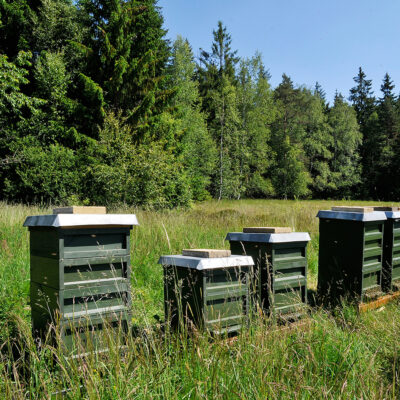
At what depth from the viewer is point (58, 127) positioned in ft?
63.0

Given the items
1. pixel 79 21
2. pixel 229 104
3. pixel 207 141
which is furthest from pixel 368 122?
pixel 79 21

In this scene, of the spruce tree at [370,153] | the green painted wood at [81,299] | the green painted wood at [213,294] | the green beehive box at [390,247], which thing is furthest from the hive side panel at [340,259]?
the spruce tree at [370,153]

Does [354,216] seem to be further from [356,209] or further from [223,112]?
[223,112]

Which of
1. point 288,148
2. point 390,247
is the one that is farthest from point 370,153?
point 390,247

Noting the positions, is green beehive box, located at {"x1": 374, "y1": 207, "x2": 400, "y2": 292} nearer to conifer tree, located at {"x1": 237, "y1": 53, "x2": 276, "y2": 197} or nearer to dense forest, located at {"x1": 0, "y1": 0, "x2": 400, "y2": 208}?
dense forest, located at {"x1": 0, "y1": 0, "x2": 400, "y2": 208}

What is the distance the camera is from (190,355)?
2.57m

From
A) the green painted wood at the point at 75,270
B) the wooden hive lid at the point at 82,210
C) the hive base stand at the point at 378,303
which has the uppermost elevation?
the wooden hive lid at the point at 82,210

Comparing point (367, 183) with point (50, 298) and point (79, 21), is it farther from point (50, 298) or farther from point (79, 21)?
point (50, 298)

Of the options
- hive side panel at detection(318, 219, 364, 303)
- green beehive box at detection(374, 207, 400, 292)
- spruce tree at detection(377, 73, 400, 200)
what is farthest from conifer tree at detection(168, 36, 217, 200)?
spruce tree at detection(377, 73, 400, 200)

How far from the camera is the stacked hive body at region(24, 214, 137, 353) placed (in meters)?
2.77

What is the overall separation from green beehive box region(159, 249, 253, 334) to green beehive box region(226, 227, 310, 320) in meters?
0.44

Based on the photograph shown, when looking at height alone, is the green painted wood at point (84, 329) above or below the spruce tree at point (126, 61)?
below

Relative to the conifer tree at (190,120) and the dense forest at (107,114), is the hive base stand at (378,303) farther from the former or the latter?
the conifer tree at (190,120)

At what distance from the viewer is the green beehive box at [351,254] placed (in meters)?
4.59
